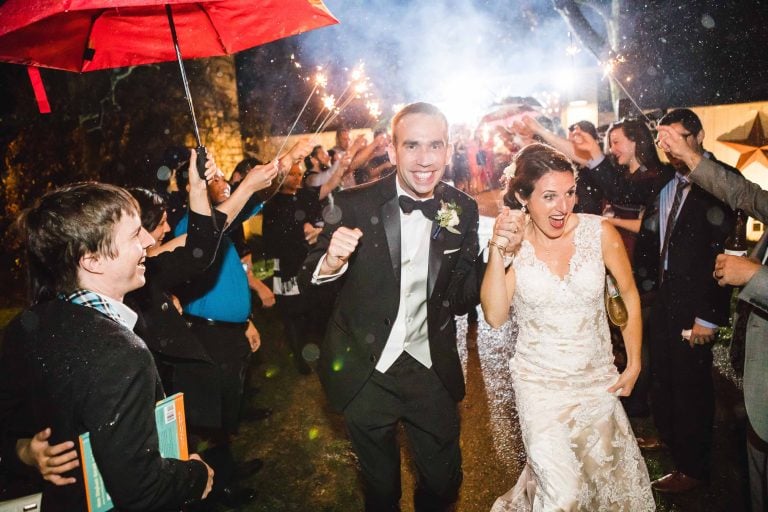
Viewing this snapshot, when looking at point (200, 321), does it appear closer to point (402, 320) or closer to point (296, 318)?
point (402, 320)

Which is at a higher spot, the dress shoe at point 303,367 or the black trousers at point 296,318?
the black trousers at point 296,318

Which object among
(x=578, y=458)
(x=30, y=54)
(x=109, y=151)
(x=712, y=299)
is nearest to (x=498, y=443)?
(x=578, y=458)

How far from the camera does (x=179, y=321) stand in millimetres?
2973

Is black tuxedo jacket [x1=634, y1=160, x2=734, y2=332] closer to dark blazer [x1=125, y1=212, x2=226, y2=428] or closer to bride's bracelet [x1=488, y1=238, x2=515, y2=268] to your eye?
bride's bracelet [x1=488, y1=238, x2=515, y2=268]

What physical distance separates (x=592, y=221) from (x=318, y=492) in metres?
3.06

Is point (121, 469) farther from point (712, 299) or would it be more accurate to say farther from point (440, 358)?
point (712, 299)

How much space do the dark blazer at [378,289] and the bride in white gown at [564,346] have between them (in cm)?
29

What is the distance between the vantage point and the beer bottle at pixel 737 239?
3.35 meters

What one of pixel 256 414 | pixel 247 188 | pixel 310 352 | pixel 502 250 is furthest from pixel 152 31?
pixel 310 352

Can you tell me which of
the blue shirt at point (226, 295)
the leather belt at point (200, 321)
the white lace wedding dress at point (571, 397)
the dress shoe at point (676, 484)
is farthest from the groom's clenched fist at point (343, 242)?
the dress shoe at point (676, 484)

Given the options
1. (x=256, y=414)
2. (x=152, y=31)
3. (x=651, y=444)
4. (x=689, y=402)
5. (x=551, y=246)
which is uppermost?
(x=152, y=31)

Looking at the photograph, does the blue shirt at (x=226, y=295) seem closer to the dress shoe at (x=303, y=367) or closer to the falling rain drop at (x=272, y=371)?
the dress shoe at (x=303, y=367)

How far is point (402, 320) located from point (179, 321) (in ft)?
4.87

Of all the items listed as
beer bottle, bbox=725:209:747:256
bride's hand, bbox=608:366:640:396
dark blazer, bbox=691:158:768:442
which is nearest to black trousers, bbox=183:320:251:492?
bride's hand, bbox=608:366:640:396
